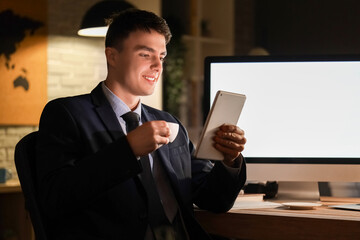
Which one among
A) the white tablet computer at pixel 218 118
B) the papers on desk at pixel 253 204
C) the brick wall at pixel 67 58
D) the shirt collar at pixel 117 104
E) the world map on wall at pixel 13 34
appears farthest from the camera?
the brick wall at pixel 67 58

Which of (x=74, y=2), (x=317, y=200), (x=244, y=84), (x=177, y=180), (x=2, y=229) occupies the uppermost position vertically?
(x=74, y=2)

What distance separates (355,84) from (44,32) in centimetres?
308

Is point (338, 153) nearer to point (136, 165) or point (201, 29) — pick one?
point (136, 165)

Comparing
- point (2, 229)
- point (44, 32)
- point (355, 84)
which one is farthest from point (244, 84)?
point (44, 32)

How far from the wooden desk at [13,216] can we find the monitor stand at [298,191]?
89.4 inches

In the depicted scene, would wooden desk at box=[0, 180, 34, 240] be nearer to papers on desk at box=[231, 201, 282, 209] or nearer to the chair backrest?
papers on desk at box=[231, 201, 282, 209]

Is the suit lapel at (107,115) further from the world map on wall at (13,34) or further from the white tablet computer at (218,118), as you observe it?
the world map on wall at (13,34)

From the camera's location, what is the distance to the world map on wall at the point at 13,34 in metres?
4.19

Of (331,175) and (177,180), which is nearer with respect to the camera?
(177,180)

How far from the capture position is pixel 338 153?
1886 millimetres

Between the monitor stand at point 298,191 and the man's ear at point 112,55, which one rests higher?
the man's ear at point 112,55

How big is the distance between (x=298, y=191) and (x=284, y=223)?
0.40 meters

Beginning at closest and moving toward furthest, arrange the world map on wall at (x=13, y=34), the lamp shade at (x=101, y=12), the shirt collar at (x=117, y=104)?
the shirt collar at (x=117, y=104)
the lamp shade at (x=101, y=12)
the world map on wall at (x=13, y=34)

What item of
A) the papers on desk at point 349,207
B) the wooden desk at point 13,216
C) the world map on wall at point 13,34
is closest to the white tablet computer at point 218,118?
the papers on desk at point 349,207
